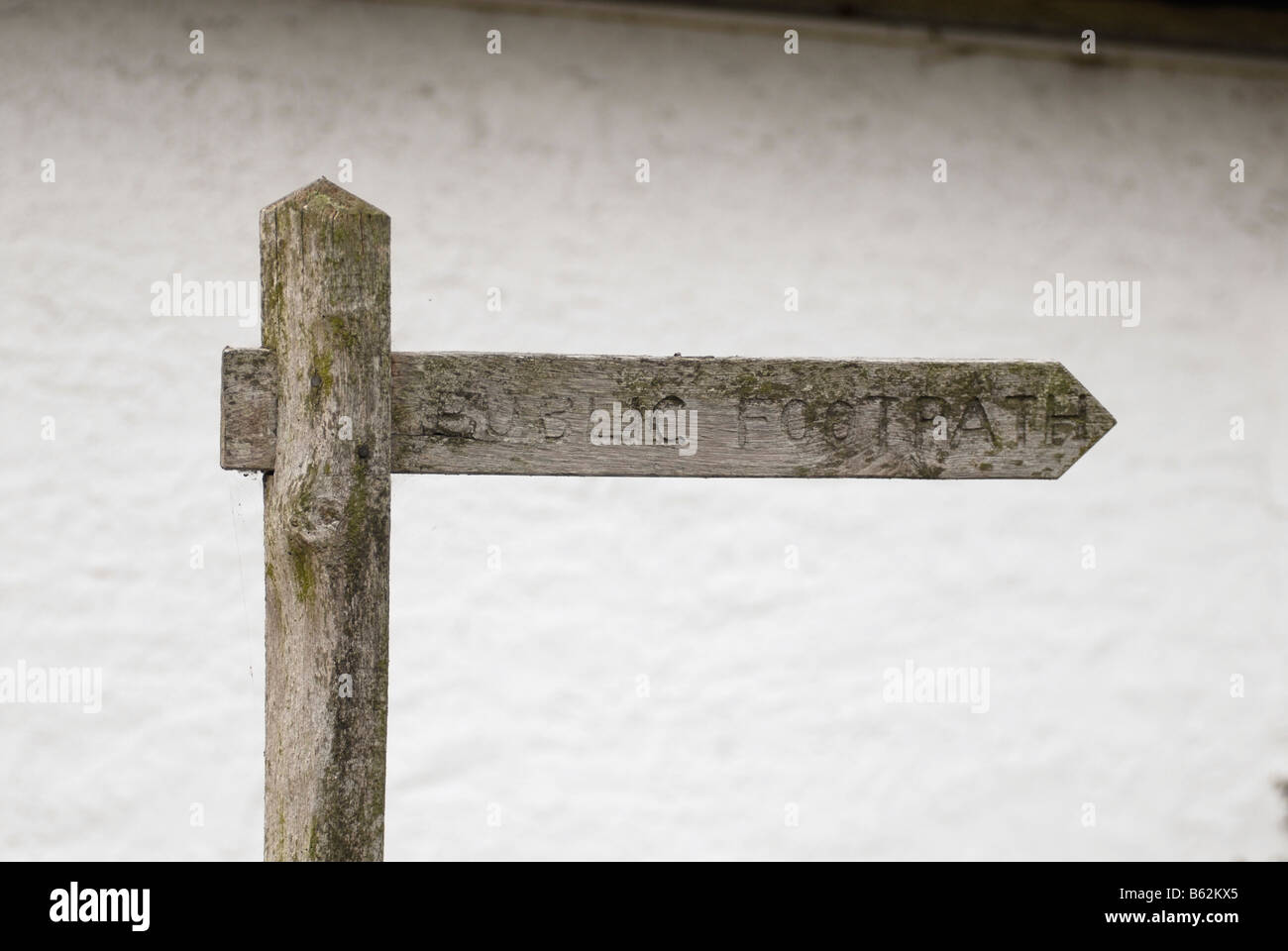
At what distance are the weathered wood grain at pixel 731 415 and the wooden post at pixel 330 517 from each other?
6cm

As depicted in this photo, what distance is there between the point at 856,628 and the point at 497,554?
115 cm

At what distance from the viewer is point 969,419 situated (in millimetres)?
1959

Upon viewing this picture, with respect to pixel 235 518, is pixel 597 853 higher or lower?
lower

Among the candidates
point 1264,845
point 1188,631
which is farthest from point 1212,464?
point 1264,845

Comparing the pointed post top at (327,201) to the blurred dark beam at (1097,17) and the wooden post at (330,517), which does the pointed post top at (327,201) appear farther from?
the blurred dark beam at (1097,17)

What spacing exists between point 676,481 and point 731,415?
185cm

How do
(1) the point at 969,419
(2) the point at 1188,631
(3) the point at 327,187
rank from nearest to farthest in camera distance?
(3) the point at 327,187, (1) the point at 969,419, (2) the point at 1188,631

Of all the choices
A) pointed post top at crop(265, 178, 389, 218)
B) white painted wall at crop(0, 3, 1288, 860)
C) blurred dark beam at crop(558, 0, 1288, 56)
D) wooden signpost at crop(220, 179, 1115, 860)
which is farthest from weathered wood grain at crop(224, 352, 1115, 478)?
blurred dark beam at crop(558, 0, 1288, 56)

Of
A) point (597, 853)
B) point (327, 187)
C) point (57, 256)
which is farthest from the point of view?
point (597, 853)

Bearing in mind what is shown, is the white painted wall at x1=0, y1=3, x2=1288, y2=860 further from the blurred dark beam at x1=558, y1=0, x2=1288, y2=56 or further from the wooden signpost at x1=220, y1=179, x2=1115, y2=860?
the wooden signpost at x1=220, y1=179, x2=1115, y2=860

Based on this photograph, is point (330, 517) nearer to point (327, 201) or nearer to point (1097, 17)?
point (327, 201)

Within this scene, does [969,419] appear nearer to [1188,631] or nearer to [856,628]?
[856,628]

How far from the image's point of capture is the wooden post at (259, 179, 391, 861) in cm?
177

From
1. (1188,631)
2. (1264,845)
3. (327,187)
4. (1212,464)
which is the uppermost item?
(327,187)
